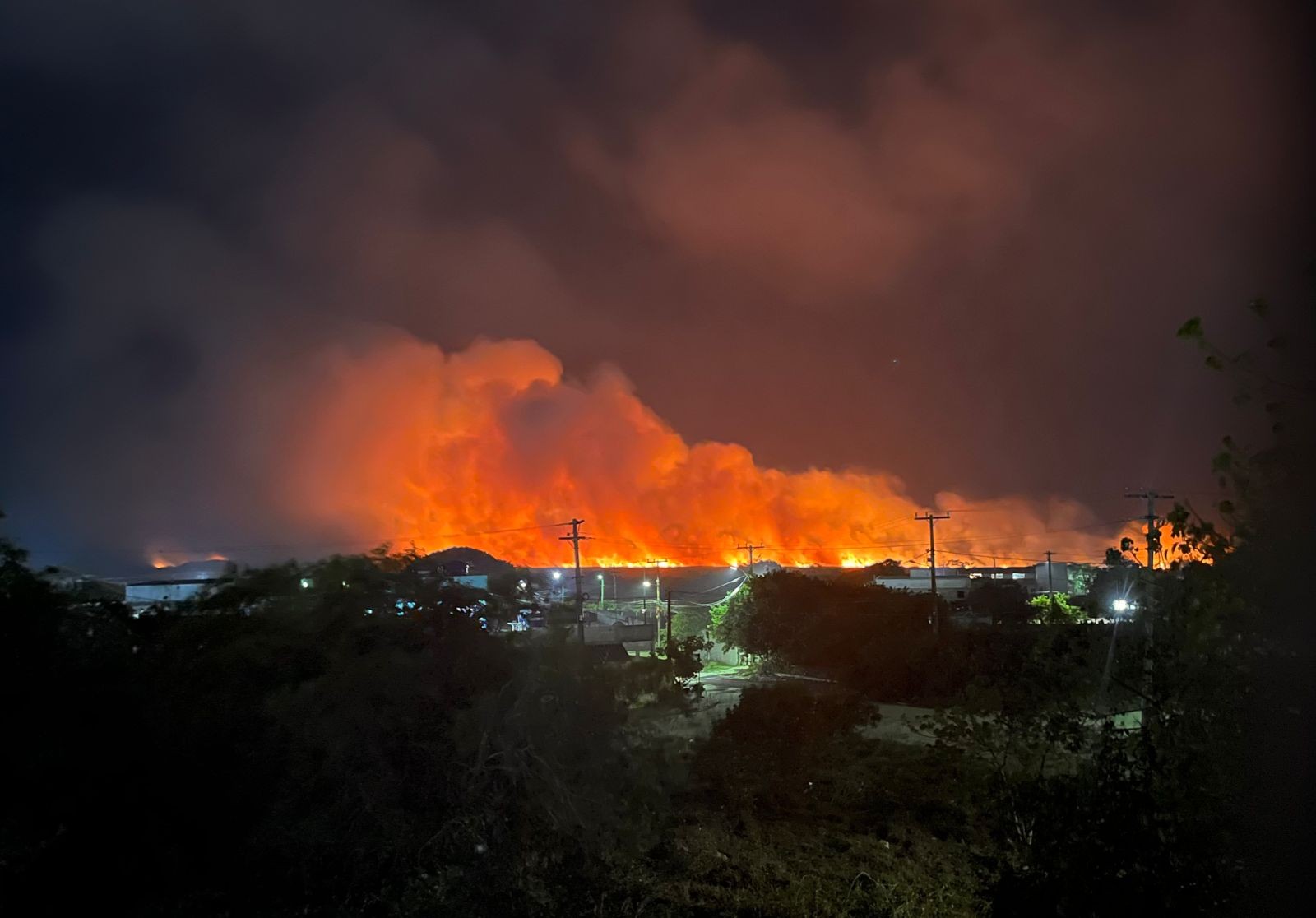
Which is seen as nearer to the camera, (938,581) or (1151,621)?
(1151,621)

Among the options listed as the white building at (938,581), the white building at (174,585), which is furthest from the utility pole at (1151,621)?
the white building at (938,581)

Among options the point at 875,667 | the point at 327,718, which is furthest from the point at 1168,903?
the point at 875,667

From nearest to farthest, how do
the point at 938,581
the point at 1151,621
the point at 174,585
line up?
the point at 1151,621 → the point at 174,585 → the point at 938,581

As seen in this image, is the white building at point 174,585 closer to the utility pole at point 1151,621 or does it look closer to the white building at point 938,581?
the utility pole at point 1151,621

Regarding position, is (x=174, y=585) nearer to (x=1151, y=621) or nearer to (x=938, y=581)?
(x=1151, y=621)

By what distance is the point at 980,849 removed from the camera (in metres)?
9.51

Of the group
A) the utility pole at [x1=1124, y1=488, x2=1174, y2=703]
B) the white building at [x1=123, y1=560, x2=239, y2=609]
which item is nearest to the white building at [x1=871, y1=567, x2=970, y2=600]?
the white building at [x1=123, y1=560, x2=239, y2=609]

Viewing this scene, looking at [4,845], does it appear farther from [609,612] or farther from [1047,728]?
[609,612]

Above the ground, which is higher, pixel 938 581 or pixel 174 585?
pixel 174 585

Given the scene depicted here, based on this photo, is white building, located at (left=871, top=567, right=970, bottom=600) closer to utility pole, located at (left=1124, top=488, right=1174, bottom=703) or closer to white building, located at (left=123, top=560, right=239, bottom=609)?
white building, located at (left=123, top=560, right=239, bottom=609)

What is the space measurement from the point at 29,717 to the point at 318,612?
2117 mm

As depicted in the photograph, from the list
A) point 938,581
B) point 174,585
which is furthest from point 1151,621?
point 938,581

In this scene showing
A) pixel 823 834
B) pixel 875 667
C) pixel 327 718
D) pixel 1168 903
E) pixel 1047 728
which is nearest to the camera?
pixel 1168 903

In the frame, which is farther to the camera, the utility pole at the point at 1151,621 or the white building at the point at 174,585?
the white building at the point at 174,585
